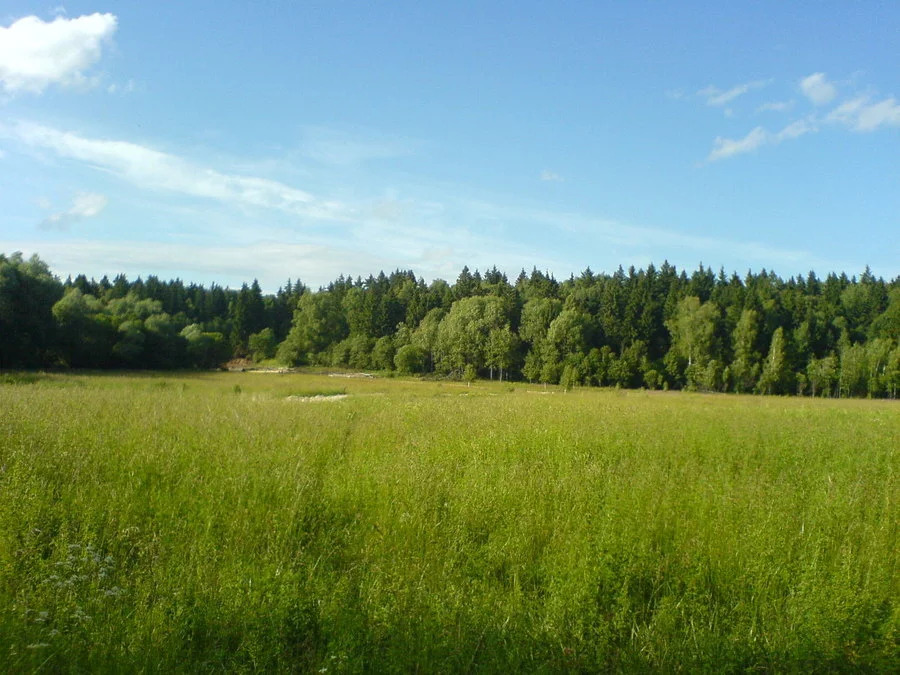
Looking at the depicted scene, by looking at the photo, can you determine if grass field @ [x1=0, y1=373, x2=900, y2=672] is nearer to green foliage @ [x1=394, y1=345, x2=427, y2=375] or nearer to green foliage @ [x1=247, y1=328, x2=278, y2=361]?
green foliage @ [x1=394, y1=345, x2=427, y2=375]

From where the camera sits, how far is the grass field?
148 inches

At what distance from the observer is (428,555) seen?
200 inches

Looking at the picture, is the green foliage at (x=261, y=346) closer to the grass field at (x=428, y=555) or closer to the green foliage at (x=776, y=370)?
the green foliage at (x=776, y=370)

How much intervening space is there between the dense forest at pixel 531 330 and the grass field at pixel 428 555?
4353 cm

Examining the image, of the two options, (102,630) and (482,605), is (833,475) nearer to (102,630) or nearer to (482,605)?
(482,605)

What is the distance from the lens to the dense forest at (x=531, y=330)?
48781mm

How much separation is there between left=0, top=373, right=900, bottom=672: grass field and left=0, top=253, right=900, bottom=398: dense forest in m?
43.5

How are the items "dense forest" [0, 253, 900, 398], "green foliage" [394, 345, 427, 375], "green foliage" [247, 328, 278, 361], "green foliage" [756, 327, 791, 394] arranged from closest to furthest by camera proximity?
"dense forest" [0, 253, 900, 398], "green foliage" [756, 327, 791, 394], "green foliage" [394, 345, 427, 375], "green foliage" [247, 328, 278, 361]

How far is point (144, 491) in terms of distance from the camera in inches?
242

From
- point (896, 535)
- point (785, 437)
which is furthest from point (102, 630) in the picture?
point (785, 437)

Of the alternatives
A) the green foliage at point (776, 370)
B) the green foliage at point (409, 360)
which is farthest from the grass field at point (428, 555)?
the green foliage at point (409, 360)

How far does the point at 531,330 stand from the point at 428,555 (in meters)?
71.4

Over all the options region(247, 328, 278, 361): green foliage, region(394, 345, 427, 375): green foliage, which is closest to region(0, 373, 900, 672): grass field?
region(394, 345, 427, 375): green foliage

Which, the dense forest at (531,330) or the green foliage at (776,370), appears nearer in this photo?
the dense forest at (531,330)
